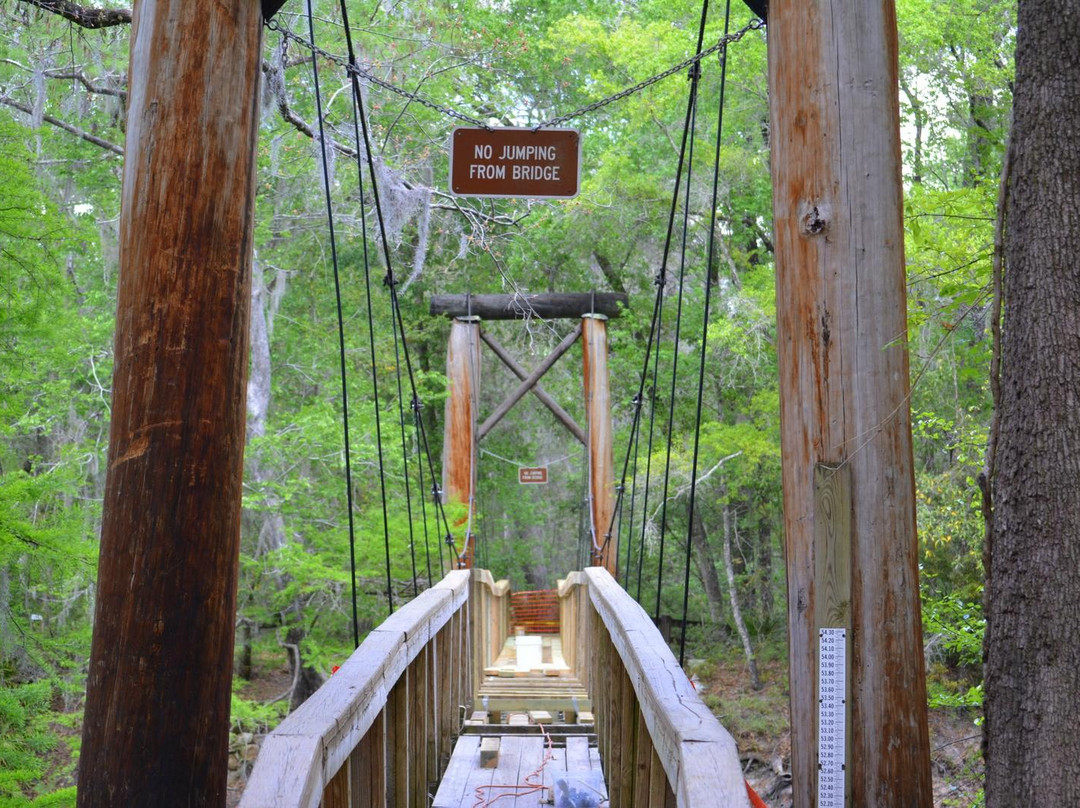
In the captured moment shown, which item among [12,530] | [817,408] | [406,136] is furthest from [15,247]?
[406,136]

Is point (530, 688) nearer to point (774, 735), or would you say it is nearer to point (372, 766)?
point (372, 766)

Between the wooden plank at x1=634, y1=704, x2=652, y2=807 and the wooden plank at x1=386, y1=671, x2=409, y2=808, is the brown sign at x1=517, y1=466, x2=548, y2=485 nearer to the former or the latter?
the wooden plank at x1=386, y1=671, x2=409, y2=808

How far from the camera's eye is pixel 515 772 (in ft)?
11.7

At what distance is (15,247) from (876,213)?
313cm

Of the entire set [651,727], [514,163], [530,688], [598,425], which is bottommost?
[530,688]

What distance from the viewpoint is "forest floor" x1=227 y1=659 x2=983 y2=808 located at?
7.06 m

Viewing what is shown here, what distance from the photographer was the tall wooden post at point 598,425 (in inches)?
337

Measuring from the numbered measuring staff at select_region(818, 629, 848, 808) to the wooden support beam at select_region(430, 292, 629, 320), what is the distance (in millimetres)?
6965

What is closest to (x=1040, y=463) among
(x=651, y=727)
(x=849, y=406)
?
(x=849, y=406)

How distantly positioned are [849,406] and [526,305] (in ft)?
22.8

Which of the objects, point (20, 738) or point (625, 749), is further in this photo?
point (20, 738)

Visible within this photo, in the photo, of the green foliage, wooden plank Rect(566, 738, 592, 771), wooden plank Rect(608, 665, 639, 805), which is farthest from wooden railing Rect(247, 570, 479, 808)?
the green foliage

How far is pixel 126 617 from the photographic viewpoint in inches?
72.8

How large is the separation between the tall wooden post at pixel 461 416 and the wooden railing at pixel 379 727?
412cm
